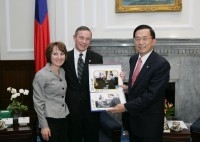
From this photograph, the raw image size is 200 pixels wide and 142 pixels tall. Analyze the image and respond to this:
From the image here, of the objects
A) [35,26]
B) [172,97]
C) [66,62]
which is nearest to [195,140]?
[172,97]

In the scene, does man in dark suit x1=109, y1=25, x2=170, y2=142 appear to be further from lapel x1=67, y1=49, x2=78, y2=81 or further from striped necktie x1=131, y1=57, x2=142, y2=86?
lapel x1=67, y1=49, x2=78, y2=81

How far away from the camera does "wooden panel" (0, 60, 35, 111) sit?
14.1ft

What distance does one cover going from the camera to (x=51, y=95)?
8.27 feet

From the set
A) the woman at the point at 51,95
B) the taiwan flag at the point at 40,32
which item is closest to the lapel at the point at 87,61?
the woman at the point at 51,95

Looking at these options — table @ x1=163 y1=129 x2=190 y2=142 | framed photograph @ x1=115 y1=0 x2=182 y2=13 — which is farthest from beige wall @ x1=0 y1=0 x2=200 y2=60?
table @ x1=163 y1=129 x2=190 y2=142

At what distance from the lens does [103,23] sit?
13.6 feet

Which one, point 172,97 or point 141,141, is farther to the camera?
point 172,97

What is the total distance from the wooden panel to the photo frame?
192cm

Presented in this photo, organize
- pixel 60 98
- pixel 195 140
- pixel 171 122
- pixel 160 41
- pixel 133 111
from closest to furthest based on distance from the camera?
1. pixel 133 111
2. pixel 60 98
3. pixel 195 140
4. pixel 171 122
5. pixel 160 41

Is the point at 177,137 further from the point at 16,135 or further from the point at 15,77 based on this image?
the point at 15,77

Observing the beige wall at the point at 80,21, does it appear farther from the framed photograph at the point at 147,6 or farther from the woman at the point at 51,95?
the woman at the point at 51,95

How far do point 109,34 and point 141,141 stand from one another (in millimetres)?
2096

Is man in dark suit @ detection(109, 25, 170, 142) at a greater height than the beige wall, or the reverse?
the beige wall

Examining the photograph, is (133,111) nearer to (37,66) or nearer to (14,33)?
(37,66)
